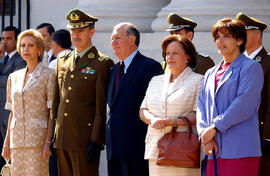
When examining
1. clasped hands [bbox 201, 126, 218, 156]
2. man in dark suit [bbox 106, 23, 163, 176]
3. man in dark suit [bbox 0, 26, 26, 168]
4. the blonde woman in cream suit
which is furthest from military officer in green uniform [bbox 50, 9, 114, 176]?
man in dark suit [bbox 0, 26, 26, 168]

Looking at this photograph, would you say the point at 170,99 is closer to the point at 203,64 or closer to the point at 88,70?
the point at 203,64

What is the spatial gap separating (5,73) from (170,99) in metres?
3.05

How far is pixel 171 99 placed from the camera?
5258 millimetres

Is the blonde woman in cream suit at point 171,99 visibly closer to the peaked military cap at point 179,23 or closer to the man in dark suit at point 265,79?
the man in dark suit at point 265,79

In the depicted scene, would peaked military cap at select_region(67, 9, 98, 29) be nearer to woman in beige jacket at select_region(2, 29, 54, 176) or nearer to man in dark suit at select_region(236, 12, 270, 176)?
woman in beige jacket at select_region(2, 29, 54, 176)

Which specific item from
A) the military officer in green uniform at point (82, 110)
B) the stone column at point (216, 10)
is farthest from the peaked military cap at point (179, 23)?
the stone column at point (216, 10)

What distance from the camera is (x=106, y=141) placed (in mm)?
5785

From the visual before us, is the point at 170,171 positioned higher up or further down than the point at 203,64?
further down

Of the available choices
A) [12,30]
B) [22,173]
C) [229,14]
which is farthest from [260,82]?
[12,30]

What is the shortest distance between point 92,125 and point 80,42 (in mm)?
731

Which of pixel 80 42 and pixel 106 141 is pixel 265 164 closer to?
pixel 106 141

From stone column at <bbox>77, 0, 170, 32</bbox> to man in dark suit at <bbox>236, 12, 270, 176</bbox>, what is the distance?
2492mm

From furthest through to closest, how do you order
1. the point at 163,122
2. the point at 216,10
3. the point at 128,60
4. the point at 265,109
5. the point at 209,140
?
the point at 216,10 < the point at 128,60 < the point at 265,109 < the point at 163,122 < the point at 209,140

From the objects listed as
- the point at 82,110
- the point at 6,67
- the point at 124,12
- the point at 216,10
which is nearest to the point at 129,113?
the point at 82,110
